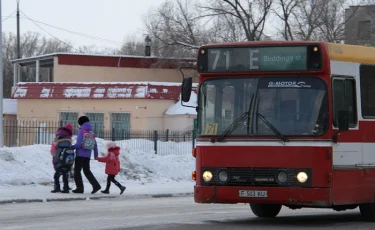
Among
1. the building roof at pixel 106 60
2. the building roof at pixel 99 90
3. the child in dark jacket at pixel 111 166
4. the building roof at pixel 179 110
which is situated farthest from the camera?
the building roof at pixel 106 60

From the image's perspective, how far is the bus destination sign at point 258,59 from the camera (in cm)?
1401

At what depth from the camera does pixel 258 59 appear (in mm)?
14258

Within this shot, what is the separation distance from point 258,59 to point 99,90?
4269cm

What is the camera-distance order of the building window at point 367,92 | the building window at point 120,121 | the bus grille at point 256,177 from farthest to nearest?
the building window at point 120,121, the building window at point 367,92, the bus grille at point 256,177

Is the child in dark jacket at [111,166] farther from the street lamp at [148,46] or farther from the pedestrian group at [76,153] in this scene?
the street lamp at [148,46]

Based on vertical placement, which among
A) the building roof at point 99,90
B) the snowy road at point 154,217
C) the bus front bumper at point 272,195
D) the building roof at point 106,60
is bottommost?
the snowy road at point 154,217

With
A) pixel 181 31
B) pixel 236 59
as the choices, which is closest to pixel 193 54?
pixel 181 31

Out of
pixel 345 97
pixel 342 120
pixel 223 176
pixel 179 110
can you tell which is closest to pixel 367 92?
pixel 345 97

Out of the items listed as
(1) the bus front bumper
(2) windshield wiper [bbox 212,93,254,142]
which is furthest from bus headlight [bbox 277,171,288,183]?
(2) windshield wiper [bbox 212,93,254,142]

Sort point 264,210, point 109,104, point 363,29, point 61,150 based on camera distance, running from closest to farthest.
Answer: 1. point 264,210
2. point 61,150
3. point 109,104
4. point 363,29

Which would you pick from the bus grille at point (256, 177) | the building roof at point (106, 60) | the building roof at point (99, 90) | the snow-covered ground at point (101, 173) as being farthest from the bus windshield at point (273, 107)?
the building roof at point (106, 60)

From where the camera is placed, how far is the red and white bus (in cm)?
1372

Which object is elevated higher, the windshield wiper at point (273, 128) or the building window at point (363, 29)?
the building window at point (363, 29)

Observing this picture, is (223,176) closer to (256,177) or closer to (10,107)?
(256,177)
